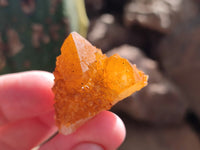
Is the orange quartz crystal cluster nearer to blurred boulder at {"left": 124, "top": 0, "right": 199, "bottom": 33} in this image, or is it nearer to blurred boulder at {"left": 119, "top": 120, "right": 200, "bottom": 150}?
blurred boulder at {"left": 119, "top": 120, "right": 200, "bottom": 150}

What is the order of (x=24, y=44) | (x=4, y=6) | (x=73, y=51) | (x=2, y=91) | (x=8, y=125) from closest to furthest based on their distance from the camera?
(x=73, y=51)
(x=2, y=91)
(x=8, y=125)
(x=4, y=6)
(x=24, y=44)

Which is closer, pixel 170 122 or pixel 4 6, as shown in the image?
pixel 4 6

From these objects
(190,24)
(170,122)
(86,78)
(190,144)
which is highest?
(86,78)

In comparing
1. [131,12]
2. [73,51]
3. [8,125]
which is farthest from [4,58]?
[131,12]

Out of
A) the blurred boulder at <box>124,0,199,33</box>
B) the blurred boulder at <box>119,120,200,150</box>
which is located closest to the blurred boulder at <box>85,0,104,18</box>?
the blurred boulder at <box>124,0,199,33</box>

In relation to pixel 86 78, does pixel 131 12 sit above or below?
below

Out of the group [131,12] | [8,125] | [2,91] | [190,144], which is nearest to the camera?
[2,91]

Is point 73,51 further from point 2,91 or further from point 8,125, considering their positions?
point 8,125
